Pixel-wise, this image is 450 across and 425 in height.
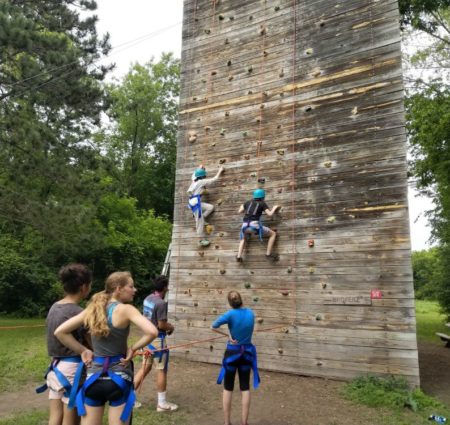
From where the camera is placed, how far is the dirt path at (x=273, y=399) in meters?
5.91

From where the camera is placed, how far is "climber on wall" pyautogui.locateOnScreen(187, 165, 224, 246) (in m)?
9.43

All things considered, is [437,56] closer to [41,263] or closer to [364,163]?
[364,163]

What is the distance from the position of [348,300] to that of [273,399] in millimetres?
2127

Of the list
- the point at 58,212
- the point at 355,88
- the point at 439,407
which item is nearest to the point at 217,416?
the point at 439,407

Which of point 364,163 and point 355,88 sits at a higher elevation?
point 355,88

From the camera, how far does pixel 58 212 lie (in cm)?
1405

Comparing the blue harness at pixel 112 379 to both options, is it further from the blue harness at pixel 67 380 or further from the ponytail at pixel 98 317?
the blue harness at pixel 67 380

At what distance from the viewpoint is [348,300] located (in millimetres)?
7562

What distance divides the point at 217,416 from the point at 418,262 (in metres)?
49.0

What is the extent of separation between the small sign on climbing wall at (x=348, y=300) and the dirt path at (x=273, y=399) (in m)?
1.36

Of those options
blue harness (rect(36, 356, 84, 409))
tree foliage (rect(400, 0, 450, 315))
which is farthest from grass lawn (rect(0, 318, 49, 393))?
tree foliage (rect(400, 0, 450, 315))

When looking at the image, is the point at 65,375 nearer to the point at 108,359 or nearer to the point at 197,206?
the point at 108,359

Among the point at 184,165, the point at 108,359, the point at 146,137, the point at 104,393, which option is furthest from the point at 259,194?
the point at 146,137

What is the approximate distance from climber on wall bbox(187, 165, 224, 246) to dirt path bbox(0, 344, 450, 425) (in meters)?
2.93
